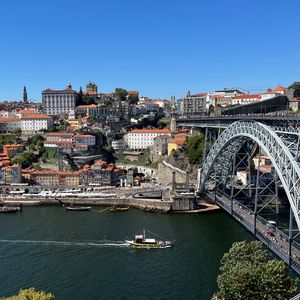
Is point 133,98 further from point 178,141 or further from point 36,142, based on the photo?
point 178,141

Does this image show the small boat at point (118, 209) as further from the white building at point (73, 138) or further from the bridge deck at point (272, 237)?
the white building at point (73, 138)

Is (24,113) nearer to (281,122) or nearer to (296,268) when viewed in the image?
(281,122)

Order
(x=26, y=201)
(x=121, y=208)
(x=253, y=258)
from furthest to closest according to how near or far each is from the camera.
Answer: (x=26, y=201), (x=121, y=208), (x=253, y=258)

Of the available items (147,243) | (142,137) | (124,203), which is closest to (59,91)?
(142,137)

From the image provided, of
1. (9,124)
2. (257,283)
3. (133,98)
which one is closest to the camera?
(257,283)

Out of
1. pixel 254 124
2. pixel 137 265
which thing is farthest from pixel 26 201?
pixel 254 124

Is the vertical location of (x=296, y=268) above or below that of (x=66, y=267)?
above
